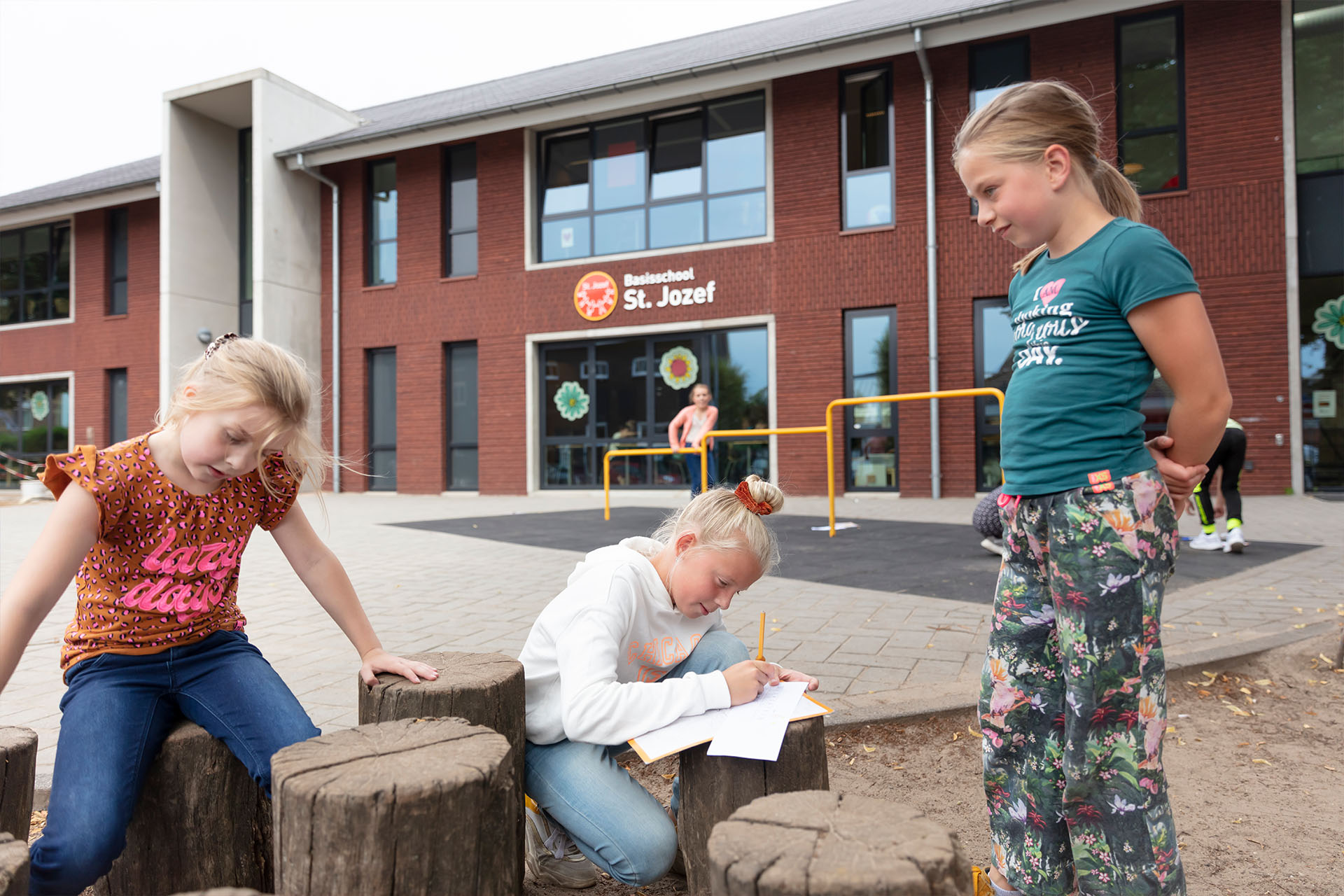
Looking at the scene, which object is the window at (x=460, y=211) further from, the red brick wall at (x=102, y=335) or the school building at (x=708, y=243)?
the red brick wall at (x=102, y=335)

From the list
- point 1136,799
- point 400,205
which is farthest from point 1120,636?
point 400,205

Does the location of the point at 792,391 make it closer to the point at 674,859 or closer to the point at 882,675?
the point at 882,675

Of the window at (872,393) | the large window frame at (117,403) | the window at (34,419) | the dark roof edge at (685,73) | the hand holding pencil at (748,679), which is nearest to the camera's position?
the hand holding pencil at (748,679)

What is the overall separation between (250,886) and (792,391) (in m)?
12.0

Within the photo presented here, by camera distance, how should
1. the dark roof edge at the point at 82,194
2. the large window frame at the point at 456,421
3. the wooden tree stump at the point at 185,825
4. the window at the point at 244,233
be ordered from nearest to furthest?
the wooden tree stump at the point at 185,825, the large window frame at the point at 456,421, the dark roof edge at the point at 82,194, the window at the point at 244,233

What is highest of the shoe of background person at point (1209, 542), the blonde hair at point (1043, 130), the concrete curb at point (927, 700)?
the blonde hair at point (1043, 130)

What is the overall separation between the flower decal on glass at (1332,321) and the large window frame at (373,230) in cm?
1509

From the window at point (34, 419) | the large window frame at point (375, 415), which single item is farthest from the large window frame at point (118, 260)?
the large window frame at point (375, 415)

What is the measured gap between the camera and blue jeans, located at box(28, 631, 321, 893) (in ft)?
5.55

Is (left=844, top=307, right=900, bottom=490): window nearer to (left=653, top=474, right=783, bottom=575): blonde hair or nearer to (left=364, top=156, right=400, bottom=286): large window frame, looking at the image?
(left=364, top=156, right=400, bottom=286): large window frame

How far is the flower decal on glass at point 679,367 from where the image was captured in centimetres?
1434

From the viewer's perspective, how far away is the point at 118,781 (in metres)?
1.75

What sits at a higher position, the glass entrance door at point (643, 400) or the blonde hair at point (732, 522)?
the glass entrance door at point (643, 400)

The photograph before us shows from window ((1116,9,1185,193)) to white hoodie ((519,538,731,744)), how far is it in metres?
12.1
